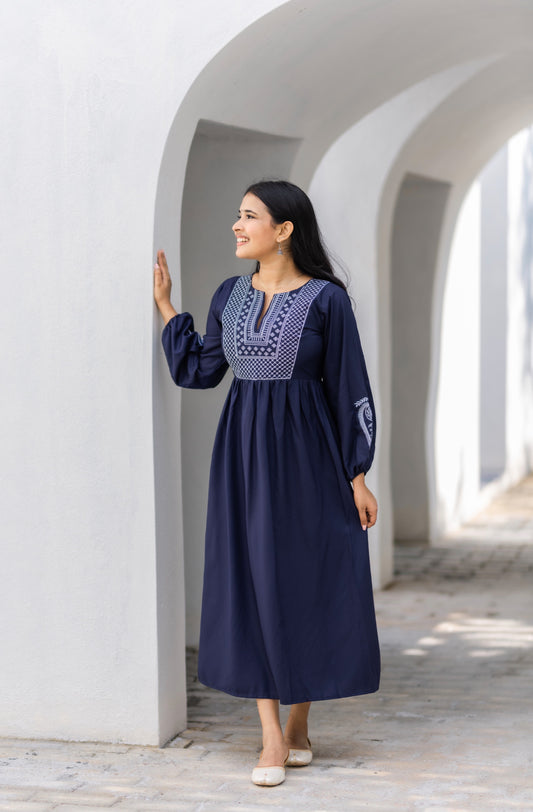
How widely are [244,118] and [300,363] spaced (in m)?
1.15

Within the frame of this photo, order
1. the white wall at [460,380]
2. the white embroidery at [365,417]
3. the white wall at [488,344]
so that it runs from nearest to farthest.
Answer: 1. the white embroidery at [365,417]
2. the white wall at [460,380]
3. the white wall at [488,344]

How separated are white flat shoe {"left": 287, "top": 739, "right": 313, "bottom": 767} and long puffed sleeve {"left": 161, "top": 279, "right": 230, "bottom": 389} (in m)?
1.25

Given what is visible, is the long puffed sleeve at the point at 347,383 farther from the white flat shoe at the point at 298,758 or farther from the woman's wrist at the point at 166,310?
the white flat shoe at the point at 298,758

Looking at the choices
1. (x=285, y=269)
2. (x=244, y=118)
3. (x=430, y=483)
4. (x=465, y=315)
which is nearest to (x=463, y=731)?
(x=285, y=269)

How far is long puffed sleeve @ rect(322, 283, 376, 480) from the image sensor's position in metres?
4.05

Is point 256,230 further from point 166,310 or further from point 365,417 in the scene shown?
point 365,417

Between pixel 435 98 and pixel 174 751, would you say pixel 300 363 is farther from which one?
pixel 435 98

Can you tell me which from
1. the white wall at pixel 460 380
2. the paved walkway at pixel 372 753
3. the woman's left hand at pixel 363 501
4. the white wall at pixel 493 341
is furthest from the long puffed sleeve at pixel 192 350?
the white wall at pixel 493 341

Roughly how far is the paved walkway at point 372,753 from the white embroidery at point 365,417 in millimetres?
1090

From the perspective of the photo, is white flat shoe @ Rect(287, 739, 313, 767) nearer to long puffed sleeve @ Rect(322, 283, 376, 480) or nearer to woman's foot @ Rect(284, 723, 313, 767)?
woman's foot @ Rect(284, 723, 313, 767)

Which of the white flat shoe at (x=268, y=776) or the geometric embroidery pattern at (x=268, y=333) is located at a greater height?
the geometric embroidery pattern at (x=268, y=333)

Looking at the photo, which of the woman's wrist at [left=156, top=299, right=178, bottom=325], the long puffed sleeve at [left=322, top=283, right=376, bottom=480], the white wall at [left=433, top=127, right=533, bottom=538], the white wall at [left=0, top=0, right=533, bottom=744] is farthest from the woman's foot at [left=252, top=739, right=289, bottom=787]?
the white wall at [left=433, top=127, right=533, bottom=538]

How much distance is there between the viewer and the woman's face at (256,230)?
4.06m

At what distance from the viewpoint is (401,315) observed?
8938 mm
